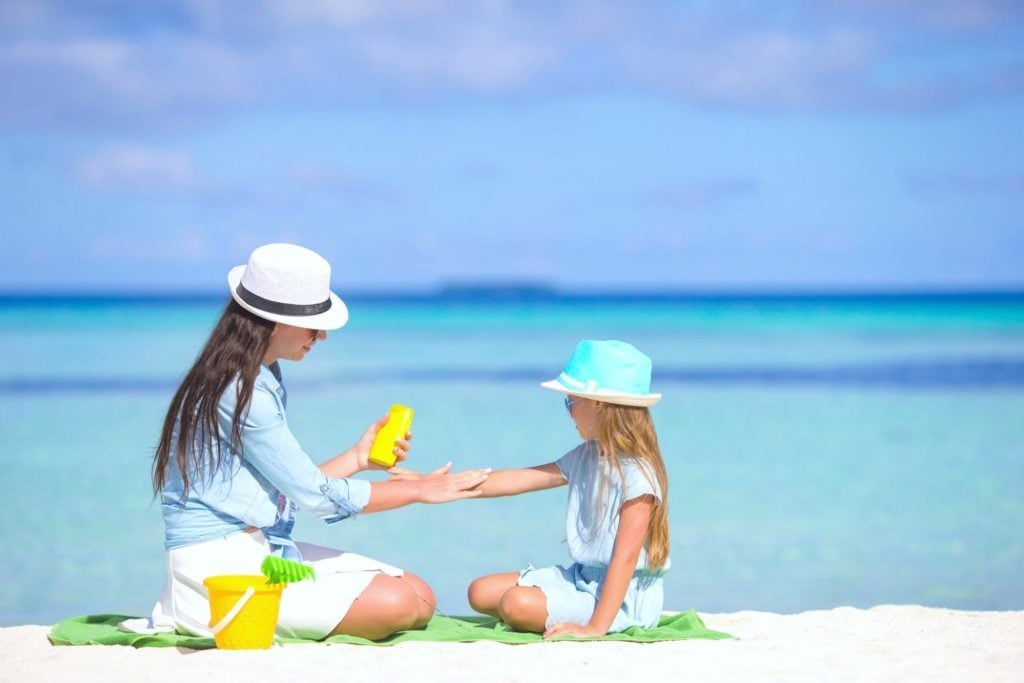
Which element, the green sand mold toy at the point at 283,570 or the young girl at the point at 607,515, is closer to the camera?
the green sand mold toy at the point at 283,570

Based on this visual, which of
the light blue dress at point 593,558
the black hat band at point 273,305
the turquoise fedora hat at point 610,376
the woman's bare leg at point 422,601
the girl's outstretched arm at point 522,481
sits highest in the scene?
the black hat band at point 273,305

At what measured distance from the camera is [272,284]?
424 centimetres

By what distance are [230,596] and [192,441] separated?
54cm

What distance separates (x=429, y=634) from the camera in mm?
4609

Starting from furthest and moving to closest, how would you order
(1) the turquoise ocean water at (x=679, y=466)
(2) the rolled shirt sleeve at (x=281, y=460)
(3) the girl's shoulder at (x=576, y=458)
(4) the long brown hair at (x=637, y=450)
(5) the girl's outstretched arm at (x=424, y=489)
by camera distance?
(1) the turquoise ocean water at (x=679, y=466)
(3) the girl's shoulder at (x=576, y=458)
(4) the long brown hair at (x=637, y=450)
(5) the girl's outstretched arm at (x=424, y=489)
(2) the rolled shirt sleeve at (x=281, y=460)

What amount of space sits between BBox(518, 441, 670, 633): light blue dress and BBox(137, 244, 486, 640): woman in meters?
0.51

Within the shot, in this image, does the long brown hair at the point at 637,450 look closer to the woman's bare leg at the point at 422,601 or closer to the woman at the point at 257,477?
the woman at the point at 257,477

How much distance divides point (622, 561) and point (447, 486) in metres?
0.69

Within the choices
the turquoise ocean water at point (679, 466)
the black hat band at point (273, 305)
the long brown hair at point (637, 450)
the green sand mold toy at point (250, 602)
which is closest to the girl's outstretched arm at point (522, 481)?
the long brown hair at point (637, 450)

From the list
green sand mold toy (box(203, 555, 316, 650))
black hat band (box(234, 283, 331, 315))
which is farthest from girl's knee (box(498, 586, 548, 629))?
black hat band (box(234, 283, 331, 315))

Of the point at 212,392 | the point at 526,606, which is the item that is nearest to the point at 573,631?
the point at 526,606

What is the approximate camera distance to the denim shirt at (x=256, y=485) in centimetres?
418

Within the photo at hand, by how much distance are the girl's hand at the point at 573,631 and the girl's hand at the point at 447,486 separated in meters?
0.57

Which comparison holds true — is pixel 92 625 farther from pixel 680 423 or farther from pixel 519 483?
pixel 680 423
